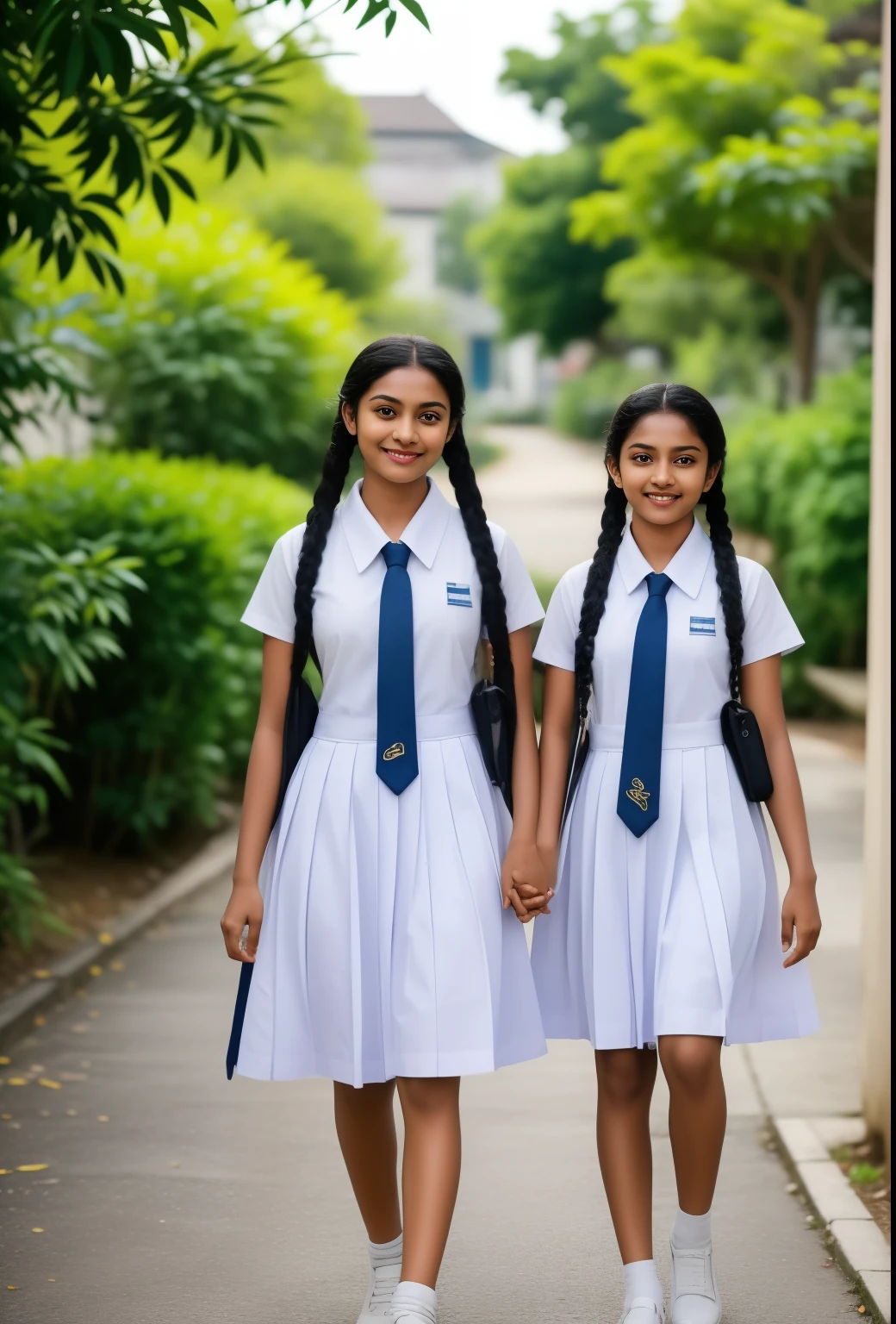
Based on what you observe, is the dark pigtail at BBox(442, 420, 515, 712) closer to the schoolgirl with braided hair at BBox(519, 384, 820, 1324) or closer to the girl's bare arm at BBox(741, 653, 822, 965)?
the schoolgirl with braided hair at BBox(519, 384, 820, 1324)

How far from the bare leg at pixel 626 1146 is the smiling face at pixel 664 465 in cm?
109

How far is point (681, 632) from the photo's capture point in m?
3.40

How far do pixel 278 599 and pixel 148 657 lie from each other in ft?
17.0

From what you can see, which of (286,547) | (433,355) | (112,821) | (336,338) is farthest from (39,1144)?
(336,338)

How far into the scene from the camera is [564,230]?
37219 millimetres

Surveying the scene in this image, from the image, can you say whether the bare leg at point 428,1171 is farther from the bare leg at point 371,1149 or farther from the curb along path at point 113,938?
the curb along path at point 113,938

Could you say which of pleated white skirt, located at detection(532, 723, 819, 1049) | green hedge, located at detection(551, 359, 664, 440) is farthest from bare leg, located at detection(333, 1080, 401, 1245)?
green hedge, located at detection(551, 359, 664, 440)

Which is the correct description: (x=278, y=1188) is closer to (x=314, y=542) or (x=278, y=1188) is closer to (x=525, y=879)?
(x=525, y=879)

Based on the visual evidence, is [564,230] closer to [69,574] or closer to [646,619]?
[69,574]

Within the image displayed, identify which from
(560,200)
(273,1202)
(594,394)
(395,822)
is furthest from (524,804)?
(594,394)

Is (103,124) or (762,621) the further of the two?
(103,124)

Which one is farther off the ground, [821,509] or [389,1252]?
[821,509]

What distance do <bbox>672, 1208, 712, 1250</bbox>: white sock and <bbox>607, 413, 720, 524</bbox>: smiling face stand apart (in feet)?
4.59

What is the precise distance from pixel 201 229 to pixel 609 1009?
12.1m
